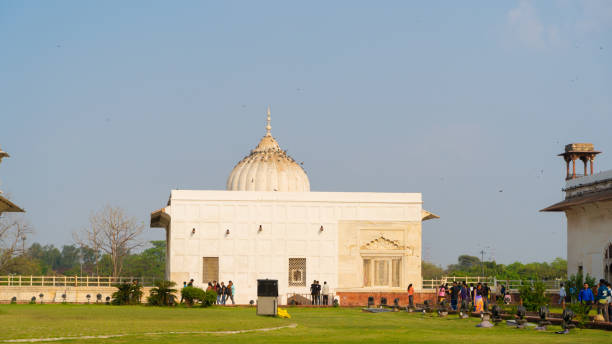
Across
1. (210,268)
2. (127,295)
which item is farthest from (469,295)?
(127,295)

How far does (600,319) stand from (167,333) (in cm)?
1140

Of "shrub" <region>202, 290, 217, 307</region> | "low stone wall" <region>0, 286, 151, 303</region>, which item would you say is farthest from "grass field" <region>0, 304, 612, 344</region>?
"low stone wall" <region>0, 286, 151, 303</region>

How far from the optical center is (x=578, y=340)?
18.3 meters

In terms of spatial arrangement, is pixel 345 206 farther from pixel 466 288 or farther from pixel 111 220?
pixel 111 220

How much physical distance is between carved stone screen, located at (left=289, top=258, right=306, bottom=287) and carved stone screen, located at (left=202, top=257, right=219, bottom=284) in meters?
3.57

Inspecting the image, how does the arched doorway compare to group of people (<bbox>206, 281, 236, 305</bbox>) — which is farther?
group of people (<bbox>206, 281, 236, 305</bbox>)

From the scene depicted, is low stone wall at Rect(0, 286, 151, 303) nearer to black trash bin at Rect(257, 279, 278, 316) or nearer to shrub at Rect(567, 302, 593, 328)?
black trash bin at Rect(257, 279, 278, 316)

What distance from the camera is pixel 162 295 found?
35656mm

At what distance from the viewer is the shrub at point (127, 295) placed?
3622cm

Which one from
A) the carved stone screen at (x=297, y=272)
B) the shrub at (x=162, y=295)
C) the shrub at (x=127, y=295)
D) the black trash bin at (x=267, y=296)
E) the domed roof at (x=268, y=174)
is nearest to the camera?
the black trash bin at (x=267, y=296)

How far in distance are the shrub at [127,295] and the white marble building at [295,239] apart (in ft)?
13.5

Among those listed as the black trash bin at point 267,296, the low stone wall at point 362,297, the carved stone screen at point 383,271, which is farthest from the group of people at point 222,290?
the black trash bin at point 267,296

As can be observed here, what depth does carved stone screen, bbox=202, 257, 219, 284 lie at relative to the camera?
1609 inches

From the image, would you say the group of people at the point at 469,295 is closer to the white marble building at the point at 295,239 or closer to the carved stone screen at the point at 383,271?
the carved stone screen at the point at 383,271
